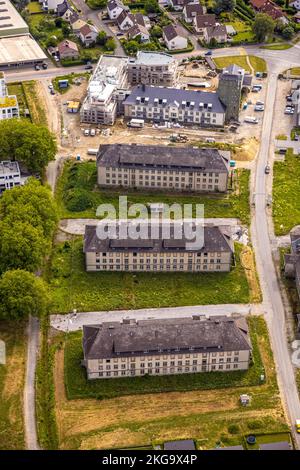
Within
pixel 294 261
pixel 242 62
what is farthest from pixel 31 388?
pixel 242 62

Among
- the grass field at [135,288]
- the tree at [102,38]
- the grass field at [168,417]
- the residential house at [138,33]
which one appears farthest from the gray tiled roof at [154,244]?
the residential house at [138,33]

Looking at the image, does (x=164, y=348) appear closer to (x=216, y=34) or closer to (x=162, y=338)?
(x=162, y=338)

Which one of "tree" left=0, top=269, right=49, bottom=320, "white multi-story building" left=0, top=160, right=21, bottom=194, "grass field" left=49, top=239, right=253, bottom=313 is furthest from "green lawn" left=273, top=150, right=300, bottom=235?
"white multi-story building" left=0, top=160, right=21, bottom=194

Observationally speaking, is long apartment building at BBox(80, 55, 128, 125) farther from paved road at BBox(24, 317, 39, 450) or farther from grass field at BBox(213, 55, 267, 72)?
paved road at BBox(24, 317, 39, 450)

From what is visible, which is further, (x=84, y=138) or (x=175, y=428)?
(x=84, y=138)

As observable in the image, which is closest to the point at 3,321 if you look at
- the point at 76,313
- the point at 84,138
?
the point at 76,313

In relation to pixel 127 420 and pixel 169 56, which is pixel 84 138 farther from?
pixel 127 420

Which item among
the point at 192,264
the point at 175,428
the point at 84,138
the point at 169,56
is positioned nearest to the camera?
the point at 175,428
